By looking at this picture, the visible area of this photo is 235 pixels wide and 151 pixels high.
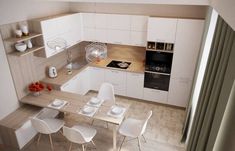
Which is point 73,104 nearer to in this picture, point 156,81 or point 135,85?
point 135,85

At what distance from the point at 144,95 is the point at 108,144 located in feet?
5.59

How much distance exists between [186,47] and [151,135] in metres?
2.03

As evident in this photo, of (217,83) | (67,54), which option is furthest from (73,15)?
(217,83)

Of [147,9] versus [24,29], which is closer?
[24,29]

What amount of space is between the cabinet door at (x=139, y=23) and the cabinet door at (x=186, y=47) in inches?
30.8

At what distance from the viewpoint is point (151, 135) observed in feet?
13.1

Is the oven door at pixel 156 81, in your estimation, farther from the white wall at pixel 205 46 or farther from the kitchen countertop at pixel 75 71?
the white wall at pixel 205 46

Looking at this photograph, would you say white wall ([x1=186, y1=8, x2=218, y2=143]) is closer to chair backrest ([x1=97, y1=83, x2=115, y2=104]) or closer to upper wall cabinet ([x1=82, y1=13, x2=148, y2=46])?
upper wall cabinet ([x1=82, y1=13, x2=148, y2=46])

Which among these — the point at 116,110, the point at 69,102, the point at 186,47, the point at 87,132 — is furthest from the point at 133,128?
the point at 186,47

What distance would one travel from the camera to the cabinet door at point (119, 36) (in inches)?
185

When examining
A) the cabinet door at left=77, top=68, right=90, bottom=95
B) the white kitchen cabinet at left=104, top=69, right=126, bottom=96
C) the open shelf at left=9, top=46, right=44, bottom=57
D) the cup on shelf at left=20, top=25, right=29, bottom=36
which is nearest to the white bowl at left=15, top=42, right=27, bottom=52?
the open shelf at left=9, top=46, right=44, bottom=57

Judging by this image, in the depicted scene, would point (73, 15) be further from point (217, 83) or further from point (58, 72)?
point (217, 83)

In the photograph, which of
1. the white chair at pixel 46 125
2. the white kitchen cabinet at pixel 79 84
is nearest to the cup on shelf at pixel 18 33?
the white kitchen cabinet at pixel 79 84

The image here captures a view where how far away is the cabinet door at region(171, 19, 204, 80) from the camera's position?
3.94 metres
